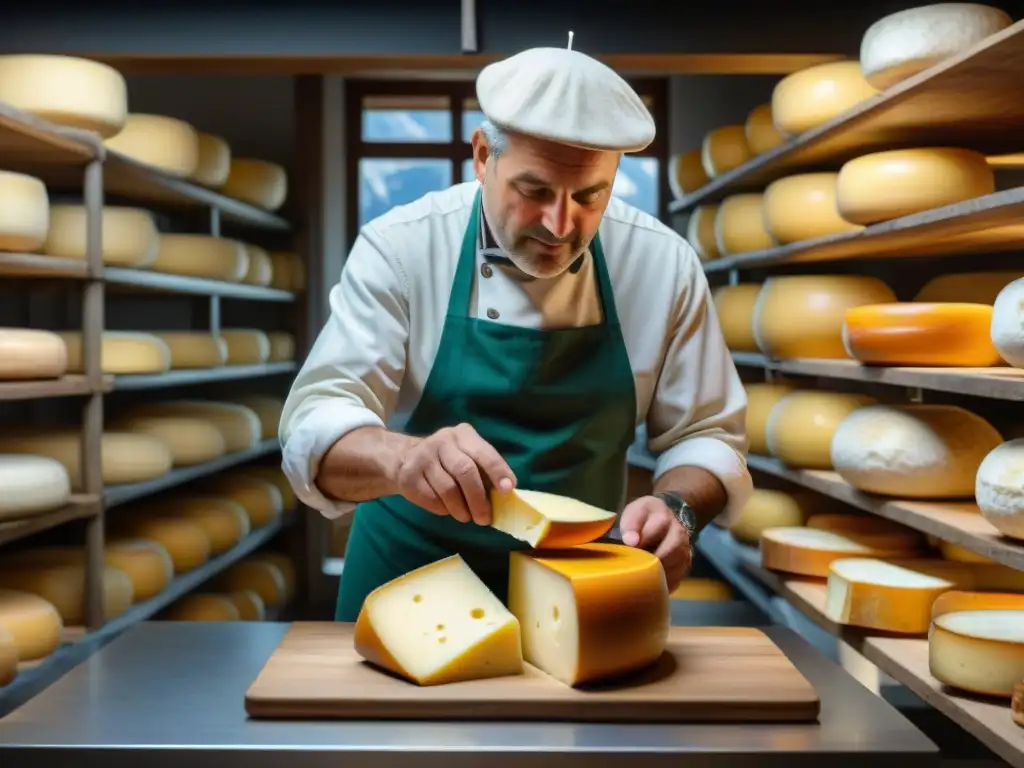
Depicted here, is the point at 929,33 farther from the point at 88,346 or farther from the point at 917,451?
the point at 88,346

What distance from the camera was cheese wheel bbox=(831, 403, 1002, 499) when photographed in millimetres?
2342

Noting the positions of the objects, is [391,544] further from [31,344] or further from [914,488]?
[31,344]

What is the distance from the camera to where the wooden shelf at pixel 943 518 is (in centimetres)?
186

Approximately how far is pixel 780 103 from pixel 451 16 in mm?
950

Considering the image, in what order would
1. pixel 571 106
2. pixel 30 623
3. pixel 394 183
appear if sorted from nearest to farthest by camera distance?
pixel 571 106, pixel 30 623, pixel 394 183

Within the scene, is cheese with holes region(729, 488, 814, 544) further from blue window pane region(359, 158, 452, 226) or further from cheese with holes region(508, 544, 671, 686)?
blue window pane region(359, 158, 452, 226)

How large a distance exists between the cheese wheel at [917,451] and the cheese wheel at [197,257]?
251cm

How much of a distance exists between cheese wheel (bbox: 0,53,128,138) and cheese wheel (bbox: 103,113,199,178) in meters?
0.61

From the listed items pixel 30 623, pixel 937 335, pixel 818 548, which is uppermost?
pixel 937 335

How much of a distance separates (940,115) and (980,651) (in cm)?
125

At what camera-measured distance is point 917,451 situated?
236 cm

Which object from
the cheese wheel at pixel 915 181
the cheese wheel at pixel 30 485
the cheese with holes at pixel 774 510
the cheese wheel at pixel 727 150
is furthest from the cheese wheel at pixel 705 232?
the cheese wheel at pixel 30 485

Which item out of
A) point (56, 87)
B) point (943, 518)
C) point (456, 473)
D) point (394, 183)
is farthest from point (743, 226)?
point (394, 183)

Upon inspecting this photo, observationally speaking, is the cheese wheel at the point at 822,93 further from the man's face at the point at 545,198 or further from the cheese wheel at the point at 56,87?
the cheese wheel at the point at 56,87
